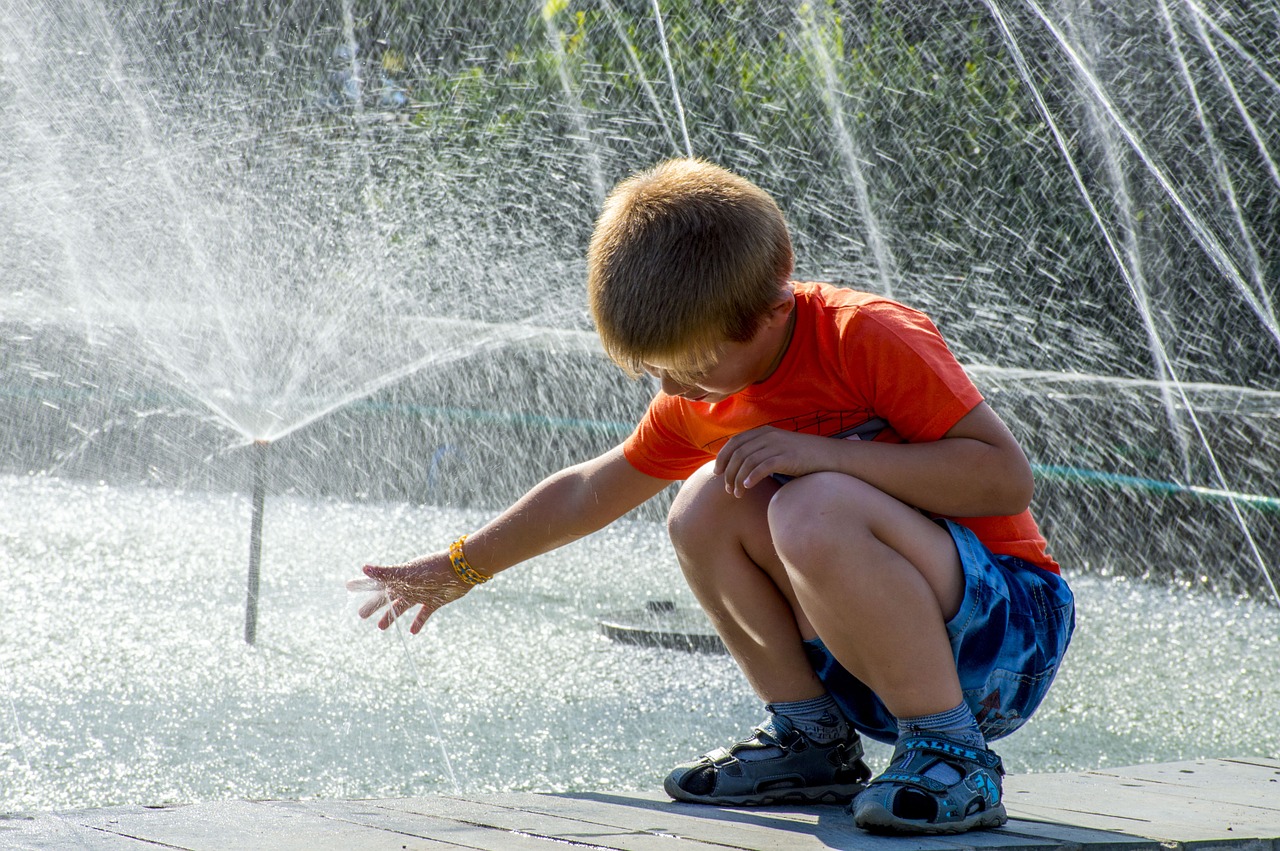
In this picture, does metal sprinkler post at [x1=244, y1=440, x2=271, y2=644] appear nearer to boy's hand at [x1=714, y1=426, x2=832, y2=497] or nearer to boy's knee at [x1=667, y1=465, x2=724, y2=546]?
boy's knee at [x1=667, y1=465, x2=724, y2=546]

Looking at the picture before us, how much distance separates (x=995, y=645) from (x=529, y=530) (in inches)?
28.0

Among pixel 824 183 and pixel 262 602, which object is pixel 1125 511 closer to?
pixel 262 602

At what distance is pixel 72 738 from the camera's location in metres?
2.40

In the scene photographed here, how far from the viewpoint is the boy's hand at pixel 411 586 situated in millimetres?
2086

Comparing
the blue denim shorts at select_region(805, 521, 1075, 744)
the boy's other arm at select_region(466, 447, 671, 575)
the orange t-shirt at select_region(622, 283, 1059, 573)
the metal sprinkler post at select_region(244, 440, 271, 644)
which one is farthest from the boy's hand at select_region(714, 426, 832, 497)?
the metal sprinkler post at select_region(244, 440, 271, 644)

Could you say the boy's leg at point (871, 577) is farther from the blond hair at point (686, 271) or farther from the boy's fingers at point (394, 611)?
the boy's fingers at point (394, 611)

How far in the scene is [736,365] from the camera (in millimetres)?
1814

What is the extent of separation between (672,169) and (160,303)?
4778mm

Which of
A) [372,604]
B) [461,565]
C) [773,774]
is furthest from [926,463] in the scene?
[372,604]

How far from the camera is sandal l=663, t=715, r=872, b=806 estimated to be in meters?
1.93

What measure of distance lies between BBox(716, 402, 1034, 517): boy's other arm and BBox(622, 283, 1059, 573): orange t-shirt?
0.03m

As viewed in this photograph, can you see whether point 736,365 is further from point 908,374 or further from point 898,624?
point 898,624

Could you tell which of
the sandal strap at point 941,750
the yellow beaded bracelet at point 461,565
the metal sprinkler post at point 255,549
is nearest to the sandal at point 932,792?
the sandal strap at point 941,750

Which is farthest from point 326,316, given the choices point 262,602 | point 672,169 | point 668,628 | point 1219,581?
point 672,169
